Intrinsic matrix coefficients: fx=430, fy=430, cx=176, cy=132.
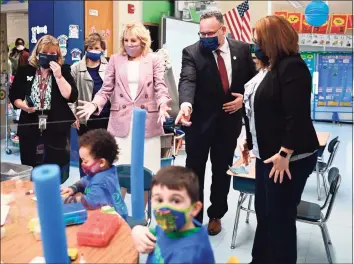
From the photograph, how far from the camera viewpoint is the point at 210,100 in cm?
316

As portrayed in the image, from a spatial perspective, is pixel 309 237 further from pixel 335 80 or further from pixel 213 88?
pixel 335 80

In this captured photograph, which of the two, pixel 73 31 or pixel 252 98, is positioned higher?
pixel 73 31

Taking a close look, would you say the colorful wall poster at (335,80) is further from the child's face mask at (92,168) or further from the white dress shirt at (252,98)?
the child's face mask at (92,168)

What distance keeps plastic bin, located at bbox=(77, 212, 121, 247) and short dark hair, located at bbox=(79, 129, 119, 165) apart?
0.37m

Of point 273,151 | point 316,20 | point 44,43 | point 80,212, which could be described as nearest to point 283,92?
point 273,151

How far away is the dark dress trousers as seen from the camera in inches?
121

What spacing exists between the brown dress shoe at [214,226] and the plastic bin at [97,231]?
6.78 ft

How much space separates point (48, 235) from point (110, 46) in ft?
19.1

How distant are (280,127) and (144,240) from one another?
1.17 m

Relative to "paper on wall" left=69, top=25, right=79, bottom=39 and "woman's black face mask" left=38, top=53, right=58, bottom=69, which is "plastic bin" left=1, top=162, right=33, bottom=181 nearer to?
"woman's black face mask" left=38, top=53, right=58, bottom=69

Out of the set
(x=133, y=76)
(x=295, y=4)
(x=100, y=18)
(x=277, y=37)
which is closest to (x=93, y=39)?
(x=133, y=76)

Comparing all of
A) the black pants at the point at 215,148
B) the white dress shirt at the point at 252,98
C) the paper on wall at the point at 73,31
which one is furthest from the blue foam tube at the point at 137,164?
the paper on wall at the point at 73,31

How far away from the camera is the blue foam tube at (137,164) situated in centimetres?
145

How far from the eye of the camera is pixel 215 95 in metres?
3.14
